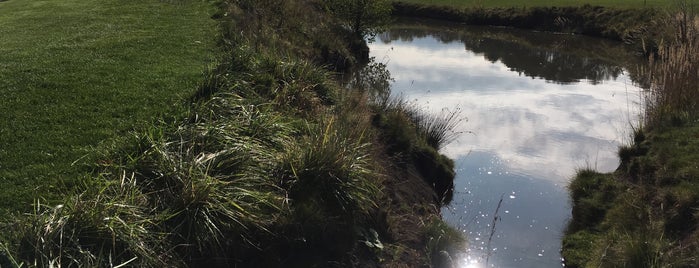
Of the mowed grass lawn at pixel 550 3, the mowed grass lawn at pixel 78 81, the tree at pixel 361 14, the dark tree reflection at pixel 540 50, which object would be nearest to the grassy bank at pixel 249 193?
the mowed grass lawn at pixel 78 81

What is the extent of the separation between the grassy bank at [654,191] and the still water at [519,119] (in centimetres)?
58

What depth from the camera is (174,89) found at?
9328 mm

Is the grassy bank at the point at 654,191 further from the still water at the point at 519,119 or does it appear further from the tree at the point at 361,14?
the tree at the point at 361,14

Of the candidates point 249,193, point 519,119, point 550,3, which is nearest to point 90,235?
point 249,193

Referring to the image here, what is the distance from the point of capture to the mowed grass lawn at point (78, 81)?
653cm

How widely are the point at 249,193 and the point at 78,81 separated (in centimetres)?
498

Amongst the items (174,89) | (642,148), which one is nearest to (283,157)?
(174,89)

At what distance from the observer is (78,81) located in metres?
9.39

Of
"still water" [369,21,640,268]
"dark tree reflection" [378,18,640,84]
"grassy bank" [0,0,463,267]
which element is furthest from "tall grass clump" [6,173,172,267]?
"dark tree reflection" [378,18,640,84]

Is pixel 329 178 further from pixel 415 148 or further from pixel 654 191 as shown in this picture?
pixel 654 191

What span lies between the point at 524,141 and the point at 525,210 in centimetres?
405

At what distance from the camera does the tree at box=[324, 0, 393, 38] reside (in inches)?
938

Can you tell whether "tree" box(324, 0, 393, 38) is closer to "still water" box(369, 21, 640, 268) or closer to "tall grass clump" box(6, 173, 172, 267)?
"still water" box(369, 21, 640, 268)

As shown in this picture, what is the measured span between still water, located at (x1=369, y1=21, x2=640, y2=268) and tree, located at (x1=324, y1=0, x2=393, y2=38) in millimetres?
1416
